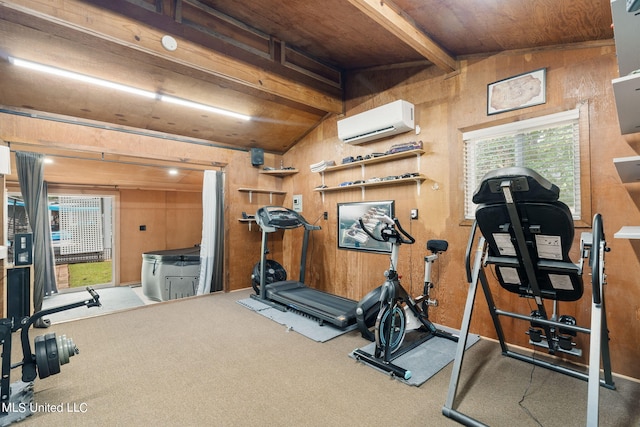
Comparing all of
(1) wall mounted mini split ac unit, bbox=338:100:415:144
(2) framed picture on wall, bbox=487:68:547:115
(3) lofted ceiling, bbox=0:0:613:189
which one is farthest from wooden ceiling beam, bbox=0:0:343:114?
(2) framed picture on wall, bbox=487:68:547:115

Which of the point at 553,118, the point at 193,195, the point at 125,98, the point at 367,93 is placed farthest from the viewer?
the point at 193,195

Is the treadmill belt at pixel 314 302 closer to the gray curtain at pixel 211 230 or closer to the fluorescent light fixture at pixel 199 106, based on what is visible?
the gray curtain at pixel 211 230


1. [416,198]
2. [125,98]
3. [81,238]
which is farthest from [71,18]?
[81,238]

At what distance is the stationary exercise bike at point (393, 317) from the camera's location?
102 inches

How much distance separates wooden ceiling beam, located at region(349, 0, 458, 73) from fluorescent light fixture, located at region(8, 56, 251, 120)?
2500mm

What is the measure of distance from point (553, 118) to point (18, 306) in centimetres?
580

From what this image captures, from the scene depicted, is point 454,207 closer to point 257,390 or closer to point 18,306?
point 257,390

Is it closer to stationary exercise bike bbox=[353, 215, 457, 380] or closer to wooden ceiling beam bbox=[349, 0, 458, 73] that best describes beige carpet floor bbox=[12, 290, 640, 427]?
stationary exercise bike bbox=[353, 215, 457, 380]

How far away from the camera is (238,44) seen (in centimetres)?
330

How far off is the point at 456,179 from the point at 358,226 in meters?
1.39

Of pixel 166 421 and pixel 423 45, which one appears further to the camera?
pixel 423 45

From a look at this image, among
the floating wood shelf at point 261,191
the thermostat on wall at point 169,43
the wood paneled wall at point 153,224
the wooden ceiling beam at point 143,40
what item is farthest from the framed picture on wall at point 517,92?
the wood paneled wall at point 153,224

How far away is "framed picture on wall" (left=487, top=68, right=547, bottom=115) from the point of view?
110 inches

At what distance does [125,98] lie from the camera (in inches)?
145
